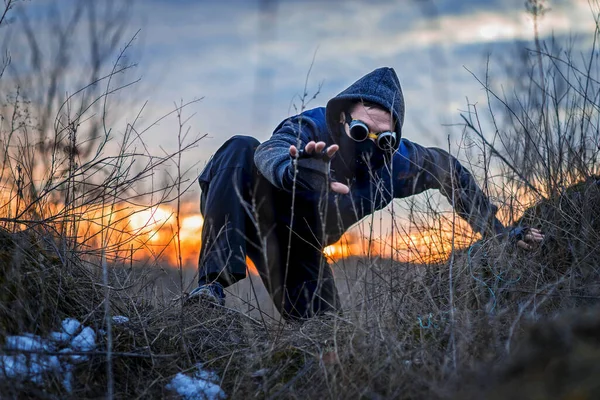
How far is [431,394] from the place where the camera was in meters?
1.83

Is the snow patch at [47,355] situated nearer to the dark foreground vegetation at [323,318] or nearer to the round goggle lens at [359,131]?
the dark foreground vegetation at [323,318]

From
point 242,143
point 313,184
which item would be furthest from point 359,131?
point 242,143

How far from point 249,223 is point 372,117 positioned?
95 cm

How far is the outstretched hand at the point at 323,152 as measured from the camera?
2.99 m

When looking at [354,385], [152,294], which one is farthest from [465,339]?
A: [152,294]

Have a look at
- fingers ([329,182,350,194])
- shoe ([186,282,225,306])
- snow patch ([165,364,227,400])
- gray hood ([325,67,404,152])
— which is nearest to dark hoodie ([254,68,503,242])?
gray hood ([325,67,404,152])

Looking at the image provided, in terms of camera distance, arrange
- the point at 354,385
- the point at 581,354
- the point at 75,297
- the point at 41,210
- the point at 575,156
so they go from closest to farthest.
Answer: the point at 581,354 < the point at 354,385 < the point at 75,297 < the point at 41,210 < the point at 575,156

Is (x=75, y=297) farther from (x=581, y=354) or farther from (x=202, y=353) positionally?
(x=581, y=354)

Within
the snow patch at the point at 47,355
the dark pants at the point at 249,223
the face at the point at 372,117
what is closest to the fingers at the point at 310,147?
the dark pants at the point at 249,223

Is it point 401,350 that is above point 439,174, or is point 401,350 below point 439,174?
below

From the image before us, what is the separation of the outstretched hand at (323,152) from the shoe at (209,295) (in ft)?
2.52

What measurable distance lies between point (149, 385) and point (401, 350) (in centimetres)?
88

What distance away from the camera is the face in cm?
379

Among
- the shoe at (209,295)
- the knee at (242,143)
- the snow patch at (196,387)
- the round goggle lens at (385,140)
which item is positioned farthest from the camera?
the knee at (242,143)
